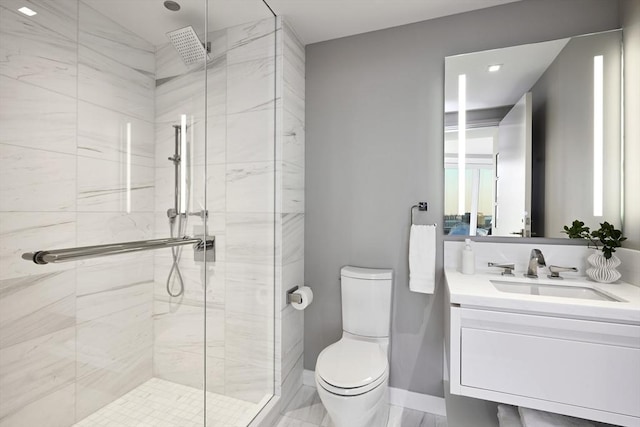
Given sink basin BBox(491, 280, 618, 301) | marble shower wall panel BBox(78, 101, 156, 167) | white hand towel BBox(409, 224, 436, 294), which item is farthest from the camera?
white hand towel BBox(409, 224, 436, 294)

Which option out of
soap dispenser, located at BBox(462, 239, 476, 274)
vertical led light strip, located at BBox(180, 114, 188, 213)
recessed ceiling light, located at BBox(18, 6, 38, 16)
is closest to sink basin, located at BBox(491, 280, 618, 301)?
soap dispenser, located at BBox(462, 239, 476, 274)

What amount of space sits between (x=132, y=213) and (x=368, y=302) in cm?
138

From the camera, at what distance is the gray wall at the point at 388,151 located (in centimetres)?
186

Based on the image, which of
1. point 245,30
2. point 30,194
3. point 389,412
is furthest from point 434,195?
point 30,194

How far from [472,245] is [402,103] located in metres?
1.01

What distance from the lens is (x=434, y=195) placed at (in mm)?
1927

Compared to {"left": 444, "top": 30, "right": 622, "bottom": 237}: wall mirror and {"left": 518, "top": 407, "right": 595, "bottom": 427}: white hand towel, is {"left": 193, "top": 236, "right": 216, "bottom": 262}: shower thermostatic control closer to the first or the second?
{"left": 444, "top": 30, "right": 622, "bottom": 237}: wall mirror

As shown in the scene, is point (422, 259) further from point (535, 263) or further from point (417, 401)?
point (417, 401)

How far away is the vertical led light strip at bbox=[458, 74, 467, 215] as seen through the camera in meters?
1.86

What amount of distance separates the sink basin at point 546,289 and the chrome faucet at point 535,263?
0.11 m

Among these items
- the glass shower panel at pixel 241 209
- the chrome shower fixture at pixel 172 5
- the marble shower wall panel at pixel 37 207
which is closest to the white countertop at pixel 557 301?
the glass shower panel at pixel 241 209

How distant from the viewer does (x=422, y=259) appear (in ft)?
6.08

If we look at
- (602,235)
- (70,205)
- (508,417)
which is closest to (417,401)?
(508,417)

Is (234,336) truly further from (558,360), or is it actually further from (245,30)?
(245,30)
